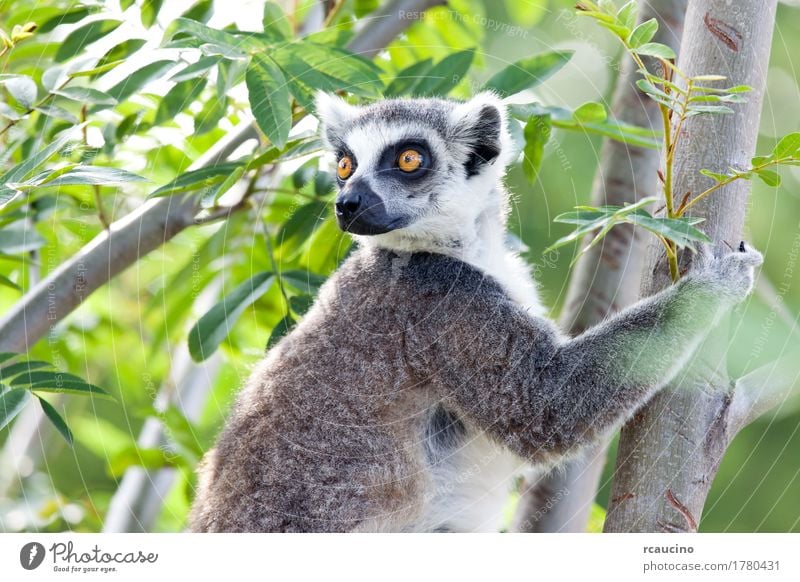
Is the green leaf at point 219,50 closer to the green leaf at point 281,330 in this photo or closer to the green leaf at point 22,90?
the green leaf at point 22,90

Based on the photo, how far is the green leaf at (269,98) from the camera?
2.80 m

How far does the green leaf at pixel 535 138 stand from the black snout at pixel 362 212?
0.55m

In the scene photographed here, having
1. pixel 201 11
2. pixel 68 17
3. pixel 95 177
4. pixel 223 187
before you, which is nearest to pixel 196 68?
pixel 223 187

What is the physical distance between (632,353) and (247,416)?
4.52 feet

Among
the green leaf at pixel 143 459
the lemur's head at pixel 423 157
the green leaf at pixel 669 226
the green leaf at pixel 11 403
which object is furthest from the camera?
the green leaf at pixel 143 459

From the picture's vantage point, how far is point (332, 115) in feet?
11.6

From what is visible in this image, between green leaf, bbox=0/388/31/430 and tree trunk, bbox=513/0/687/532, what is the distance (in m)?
2.20
